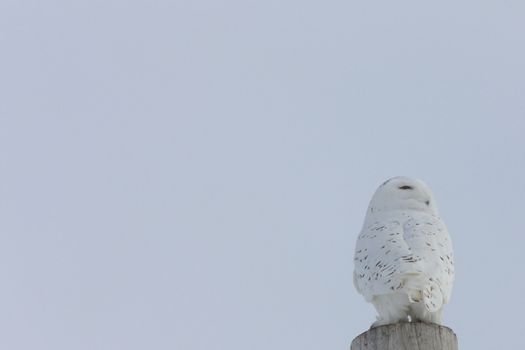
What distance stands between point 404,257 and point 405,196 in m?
1.20

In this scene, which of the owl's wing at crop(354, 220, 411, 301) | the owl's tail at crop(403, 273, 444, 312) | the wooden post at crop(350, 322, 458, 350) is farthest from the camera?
the owl's wing at crop(354, 220, 411, 301)

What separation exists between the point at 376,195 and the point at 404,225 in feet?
1.84

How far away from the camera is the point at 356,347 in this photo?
3.25 m

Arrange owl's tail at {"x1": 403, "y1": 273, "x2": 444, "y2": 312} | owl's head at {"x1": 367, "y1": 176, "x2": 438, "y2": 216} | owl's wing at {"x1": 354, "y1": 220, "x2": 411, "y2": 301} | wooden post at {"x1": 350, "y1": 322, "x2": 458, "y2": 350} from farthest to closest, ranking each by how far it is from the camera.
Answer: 1. owl's head at {"x1": 367, "y1": 176, "x2": 438, "y2": 216}
2. owl's wing at {"x1": 354, "y1": 220, "x2": 411, "y2": 301}
3. owl's tail at {"x1": 403, "y1": 273, "x2": 444, "y2": 312}
4. wooden post at {"x1": 350, "y1": 322, "x2": 458, "y2": 350}

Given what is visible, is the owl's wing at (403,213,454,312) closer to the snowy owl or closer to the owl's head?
the snowy owl

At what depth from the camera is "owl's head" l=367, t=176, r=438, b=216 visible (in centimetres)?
542

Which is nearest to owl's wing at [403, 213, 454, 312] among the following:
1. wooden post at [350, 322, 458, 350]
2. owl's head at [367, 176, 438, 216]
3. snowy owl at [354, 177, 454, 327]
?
A: snowy owl at [354, 177, 454, 327]

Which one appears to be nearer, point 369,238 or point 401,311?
point 401,311

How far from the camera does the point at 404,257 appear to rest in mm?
4316

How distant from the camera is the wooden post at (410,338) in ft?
10.2

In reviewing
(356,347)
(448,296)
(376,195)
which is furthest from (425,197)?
(356,347)

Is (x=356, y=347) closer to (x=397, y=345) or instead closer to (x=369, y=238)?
(x=397, y=345)

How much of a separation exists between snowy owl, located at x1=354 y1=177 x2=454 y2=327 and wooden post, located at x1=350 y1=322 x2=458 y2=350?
81cm

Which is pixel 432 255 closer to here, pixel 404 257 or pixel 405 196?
pixel 404 257
